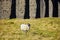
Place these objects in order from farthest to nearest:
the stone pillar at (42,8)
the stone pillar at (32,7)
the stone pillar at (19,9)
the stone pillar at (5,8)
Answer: the stone pillar at (5,8) → the stone pillar at (19,9) → the stone pillar at (32,7) → the stone pillar at (42,8)

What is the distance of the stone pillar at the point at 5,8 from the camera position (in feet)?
68.2

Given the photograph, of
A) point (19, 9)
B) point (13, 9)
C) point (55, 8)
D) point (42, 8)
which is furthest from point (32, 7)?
point (55, 8)

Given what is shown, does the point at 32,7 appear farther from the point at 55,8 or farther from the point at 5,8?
the point at 5,8

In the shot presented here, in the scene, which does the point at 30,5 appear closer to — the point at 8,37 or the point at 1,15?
the point at 1,15

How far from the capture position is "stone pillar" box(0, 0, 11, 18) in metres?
20.8

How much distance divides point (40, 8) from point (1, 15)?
4.23m

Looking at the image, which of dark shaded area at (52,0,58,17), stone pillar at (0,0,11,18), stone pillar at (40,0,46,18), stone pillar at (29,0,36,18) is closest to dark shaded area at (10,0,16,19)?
stone pillar at (0,0,11,18)

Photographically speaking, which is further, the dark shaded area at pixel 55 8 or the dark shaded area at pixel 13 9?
the dark shaded area at pixel 13 9

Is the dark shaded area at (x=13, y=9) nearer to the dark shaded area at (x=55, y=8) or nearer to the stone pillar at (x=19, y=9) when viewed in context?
the stone pillar at (x=19, y=9)

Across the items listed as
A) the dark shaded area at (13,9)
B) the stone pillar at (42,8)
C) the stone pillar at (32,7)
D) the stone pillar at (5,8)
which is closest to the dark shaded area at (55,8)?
the stone pillar at (42,8)

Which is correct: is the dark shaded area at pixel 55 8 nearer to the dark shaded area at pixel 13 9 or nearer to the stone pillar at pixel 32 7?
the stone pillar at pixel 32 7

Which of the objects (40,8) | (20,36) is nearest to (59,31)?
(20,36)

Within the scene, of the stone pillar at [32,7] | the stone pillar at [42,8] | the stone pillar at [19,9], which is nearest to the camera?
the stone pillar at [42,8]

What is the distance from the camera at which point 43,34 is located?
10.4 meters
